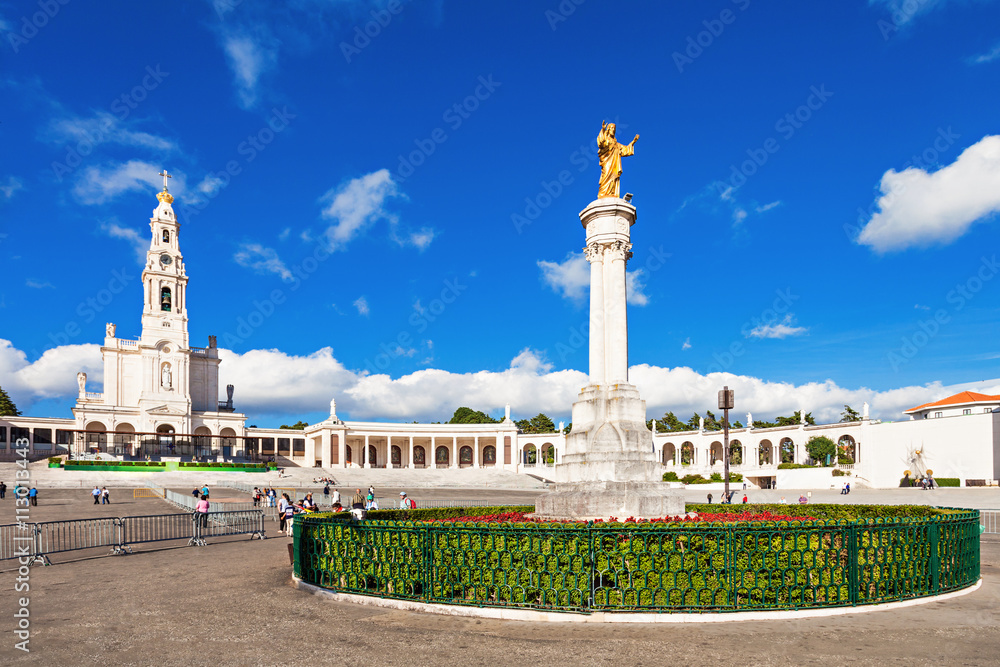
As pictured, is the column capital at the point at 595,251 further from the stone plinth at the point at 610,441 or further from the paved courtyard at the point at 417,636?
the paved courtyard at the point at 417,636

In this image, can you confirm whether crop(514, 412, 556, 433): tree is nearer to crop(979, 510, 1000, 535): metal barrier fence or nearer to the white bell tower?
the white bell tower

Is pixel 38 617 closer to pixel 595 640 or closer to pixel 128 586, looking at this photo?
pixel 128 586

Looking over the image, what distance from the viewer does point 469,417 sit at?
135 metres

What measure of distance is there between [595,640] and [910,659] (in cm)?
341

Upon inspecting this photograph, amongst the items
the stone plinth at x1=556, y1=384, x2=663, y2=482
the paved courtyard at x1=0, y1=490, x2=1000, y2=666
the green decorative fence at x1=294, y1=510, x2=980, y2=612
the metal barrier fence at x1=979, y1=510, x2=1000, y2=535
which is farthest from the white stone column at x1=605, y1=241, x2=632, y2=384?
the metal barrier fence at x1=979, y1=510, x2=1000, y2=535

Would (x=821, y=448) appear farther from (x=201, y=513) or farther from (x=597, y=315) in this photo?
(x=201, y=513)

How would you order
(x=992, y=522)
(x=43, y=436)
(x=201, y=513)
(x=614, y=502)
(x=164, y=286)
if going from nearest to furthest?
(x=614, y=502)
(x=201, y=513)
(x=992, y=522)
(x=43, y=436)
(x=164, y=286)

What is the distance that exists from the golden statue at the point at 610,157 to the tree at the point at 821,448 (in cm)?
5819

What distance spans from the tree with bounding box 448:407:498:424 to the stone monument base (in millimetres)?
115670

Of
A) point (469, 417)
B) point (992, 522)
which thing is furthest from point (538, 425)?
point (992, 522)

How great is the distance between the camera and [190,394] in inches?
3561

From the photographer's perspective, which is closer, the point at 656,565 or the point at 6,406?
the point at 656,565

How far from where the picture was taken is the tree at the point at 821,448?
68000 mm

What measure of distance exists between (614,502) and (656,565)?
7377 millimetres
